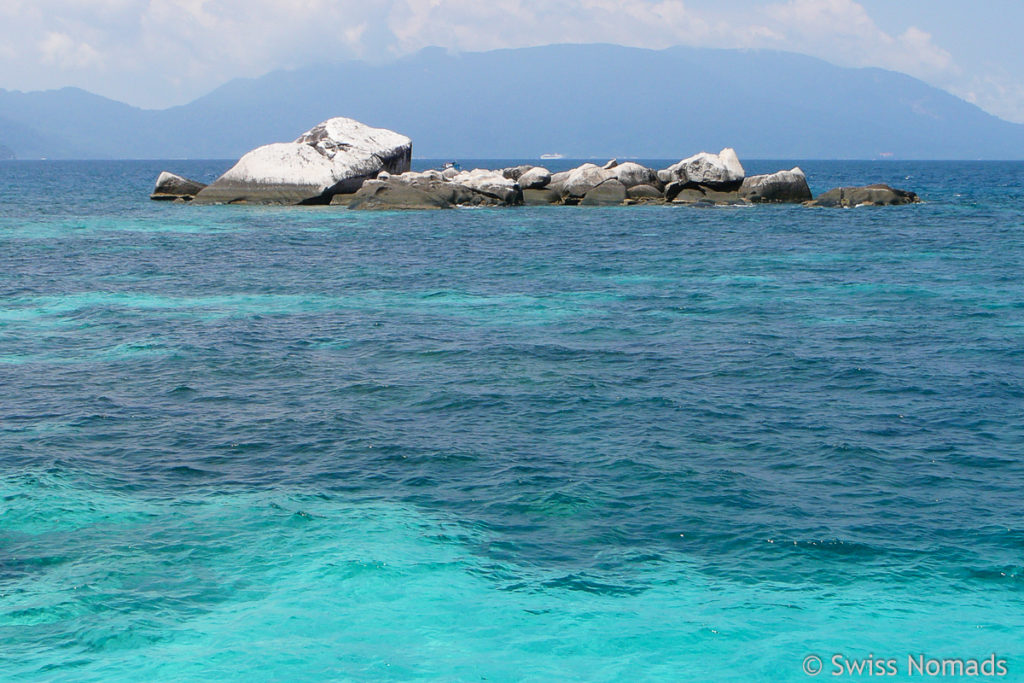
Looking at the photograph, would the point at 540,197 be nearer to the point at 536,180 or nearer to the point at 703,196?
the point at 536,180

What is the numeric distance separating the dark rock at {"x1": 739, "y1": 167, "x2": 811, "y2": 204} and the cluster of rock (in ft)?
0.20

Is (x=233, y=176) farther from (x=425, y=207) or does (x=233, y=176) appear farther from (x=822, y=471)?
(x=822, y=471)

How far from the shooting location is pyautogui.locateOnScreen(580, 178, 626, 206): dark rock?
190ft

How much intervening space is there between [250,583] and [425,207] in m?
44.5

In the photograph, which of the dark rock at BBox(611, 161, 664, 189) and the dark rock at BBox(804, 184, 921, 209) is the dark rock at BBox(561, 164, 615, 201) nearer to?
the dark rock at BBox(611, 161, 664, 189)

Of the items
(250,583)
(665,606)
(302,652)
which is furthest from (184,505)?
(665,606)

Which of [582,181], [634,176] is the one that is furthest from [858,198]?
[582,181]

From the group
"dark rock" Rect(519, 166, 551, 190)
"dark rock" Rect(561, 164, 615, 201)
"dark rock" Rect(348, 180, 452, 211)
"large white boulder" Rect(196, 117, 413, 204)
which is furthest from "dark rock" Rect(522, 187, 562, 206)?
"large white boulder" Rect(196, 117, 413, 204)

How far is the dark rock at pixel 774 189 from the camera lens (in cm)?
5812

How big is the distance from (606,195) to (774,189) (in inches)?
408

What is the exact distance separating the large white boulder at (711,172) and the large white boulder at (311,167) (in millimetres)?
17372

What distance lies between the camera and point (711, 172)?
57.9 m

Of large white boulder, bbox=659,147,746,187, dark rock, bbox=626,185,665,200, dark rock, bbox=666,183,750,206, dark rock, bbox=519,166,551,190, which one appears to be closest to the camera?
dark rock, bbox=666,183,750,206

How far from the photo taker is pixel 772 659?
897 cm
